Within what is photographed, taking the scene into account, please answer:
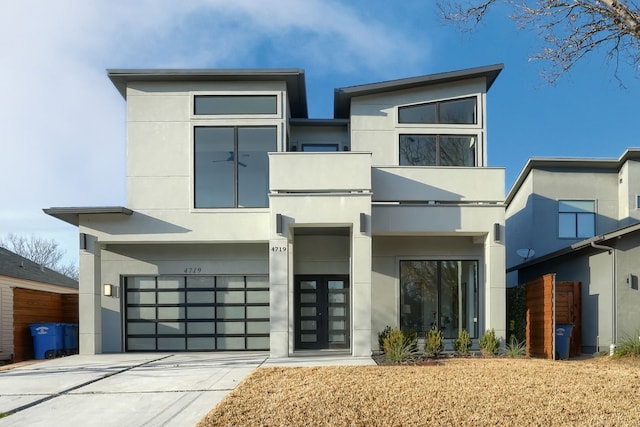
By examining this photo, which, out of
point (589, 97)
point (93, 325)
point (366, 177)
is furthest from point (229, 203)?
point (589, 97)

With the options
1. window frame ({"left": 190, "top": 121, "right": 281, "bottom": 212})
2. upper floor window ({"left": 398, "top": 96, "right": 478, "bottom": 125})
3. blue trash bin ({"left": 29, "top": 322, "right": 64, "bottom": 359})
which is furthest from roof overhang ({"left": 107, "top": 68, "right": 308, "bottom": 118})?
blue trash bin ({"left": 29, "top": 322, "right": 64, "bottom": 359})

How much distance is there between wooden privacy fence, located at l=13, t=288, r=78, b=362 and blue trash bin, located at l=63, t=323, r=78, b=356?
925 millimetres

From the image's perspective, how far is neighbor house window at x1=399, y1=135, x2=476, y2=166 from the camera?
50.1 ft

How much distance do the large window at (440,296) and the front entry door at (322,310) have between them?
5.42 ft

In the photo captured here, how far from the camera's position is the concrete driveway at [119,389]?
283 inches

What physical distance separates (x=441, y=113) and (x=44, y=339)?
42.6ft

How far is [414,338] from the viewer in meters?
12.7

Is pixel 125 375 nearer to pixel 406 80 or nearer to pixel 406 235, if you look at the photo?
pixel 406 235

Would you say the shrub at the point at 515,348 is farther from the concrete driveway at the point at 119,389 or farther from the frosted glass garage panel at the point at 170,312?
the frosted glass garage panel at the point at 170,312

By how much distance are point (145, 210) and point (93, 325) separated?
3.31 metres

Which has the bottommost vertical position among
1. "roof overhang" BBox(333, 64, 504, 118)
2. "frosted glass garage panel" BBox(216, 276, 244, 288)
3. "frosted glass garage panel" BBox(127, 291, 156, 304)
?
"frosted glass garage panel" BBox(127, 291, 156, 304)

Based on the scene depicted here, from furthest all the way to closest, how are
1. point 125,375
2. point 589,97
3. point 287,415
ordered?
1. point 589,97
2. point 125,375
3. point 287,415

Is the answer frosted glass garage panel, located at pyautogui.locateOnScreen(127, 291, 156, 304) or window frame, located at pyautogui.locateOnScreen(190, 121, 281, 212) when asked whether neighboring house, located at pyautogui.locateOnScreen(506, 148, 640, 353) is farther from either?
frosted glass garage panel, located at pyautogui.locateOnScreen(127, 291, 156, 304)

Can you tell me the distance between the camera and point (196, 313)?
50.7 feet
